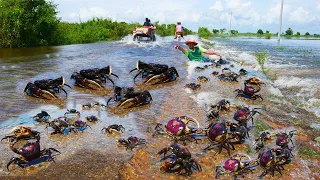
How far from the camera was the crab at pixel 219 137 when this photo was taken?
5258mm

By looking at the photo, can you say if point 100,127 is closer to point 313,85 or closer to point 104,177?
point 104,177

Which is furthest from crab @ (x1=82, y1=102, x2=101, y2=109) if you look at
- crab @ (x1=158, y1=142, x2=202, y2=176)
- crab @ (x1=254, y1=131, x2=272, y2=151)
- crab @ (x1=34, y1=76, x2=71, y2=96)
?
crab @ (x1=254, y1=131, x2=272, y2=151)

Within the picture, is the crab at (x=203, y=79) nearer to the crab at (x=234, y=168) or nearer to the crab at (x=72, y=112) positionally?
the crab at (x=72, y=112)

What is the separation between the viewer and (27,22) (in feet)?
87.5

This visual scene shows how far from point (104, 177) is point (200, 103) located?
177 inches

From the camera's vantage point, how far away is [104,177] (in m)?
4.40

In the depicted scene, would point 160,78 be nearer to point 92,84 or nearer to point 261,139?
point 92,84

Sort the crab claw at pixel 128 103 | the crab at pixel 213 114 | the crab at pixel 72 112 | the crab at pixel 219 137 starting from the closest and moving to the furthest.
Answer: the crab at pixel 219 137, the crab at pixel 213 114, the crab at pixel 72 112, the crab claw at pixel 128 103

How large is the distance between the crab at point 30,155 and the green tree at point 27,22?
23573 millimetres

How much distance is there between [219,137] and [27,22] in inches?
1020

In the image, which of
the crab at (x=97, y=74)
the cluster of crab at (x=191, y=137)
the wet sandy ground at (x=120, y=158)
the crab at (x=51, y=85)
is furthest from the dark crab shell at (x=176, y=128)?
the crab at (x=97, y=74)

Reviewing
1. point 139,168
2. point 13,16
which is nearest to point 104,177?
point 139,168

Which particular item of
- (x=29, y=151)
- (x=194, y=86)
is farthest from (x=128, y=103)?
(x=29, y=151)

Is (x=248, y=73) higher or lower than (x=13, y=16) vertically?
lower
